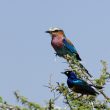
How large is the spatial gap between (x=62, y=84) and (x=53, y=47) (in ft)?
16.2

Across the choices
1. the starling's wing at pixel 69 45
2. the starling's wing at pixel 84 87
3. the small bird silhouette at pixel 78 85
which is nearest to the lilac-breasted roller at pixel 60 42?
the starling's wing at pixel 69 45

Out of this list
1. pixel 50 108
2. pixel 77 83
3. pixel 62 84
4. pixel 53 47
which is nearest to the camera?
pixel 50 108

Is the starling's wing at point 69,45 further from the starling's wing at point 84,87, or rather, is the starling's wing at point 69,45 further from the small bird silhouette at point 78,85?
the starling's wing at point 84,87

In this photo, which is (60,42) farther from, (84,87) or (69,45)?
(84,87)

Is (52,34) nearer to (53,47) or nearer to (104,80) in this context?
(53,47)

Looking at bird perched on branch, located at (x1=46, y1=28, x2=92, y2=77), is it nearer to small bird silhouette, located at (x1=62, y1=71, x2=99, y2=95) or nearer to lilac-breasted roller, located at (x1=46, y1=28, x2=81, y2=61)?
lilac-breasted roller, located at (x1=46, y1=28, x2=81, y2=61)

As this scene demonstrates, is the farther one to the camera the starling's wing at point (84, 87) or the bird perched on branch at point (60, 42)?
the bird perched on branch at point (60, 42)

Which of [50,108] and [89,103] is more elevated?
[50,108]

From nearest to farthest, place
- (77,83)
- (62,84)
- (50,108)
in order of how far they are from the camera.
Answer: (50,108) < (62,84) < (77,83)

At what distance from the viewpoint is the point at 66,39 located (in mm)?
11859

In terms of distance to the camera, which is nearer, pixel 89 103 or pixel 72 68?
pixel 89 103

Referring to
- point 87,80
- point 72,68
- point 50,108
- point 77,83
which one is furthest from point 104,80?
point 77,83

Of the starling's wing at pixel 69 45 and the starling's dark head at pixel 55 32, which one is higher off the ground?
the starling's dark head at pixel 55 32

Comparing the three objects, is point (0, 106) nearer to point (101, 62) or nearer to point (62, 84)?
point (62, 84)
